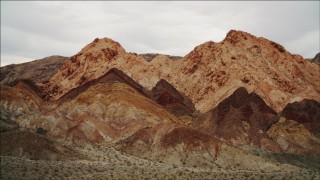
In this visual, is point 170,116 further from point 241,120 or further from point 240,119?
point 241,120

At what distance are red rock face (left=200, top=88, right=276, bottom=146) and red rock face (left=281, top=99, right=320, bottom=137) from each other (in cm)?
318

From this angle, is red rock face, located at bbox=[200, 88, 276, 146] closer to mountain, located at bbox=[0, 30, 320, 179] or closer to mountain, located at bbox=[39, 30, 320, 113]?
mountain, located at bbox=[0, 30, 320, 179]

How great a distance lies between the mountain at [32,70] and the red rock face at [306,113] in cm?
9092

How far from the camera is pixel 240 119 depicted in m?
94.6

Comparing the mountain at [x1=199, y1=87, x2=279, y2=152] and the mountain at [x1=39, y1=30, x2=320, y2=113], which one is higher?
the mountain at [x1=39, y1=30, x2=320, y2=113]

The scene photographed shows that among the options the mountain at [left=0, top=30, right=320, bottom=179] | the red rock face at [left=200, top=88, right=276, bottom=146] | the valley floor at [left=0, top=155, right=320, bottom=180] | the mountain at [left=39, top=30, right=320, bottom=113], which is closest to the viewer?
the valley floor at [left=0, top=155, right=320, bottom=180]

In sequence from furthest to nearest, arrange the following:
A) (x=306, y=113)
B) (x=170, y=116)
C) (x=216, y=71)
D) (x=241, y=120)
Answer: (x=216, y=71) < (x=306, y=113) < (x=170, y=116) < (x=241, y=120)

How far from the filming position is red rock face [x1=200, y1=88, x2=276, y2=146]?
90.2m

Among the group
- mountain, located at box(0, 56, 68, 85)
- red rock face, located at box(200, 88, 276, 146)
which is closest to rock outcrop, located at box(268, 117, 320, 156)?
red rock face, located at box(200, 88, 276, 146)

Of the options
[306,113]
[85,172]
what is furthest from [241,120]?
[85,172]

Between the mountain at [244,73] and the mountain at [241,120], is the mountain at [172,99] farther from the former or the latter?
the mountain at [241,120]

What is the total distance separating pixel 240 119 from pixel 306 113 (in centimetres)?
1462

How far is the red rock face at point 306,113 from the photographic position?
9631 cm

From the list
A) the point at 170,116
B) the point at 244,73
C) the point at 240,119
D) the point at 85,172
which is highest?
the point at 244,73
